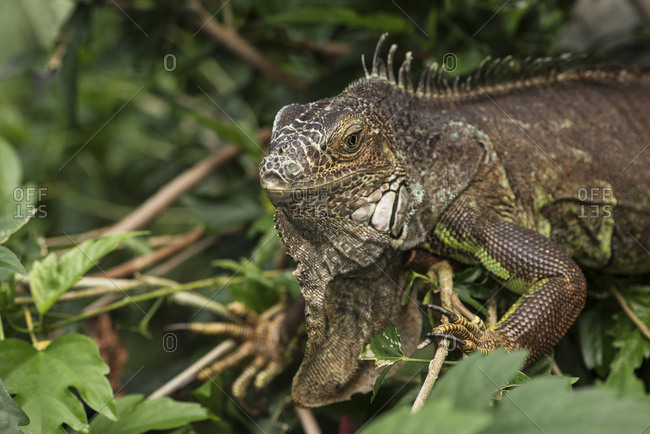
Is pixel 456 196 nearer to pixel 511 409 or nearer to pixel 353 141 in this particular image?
pixel 353 141

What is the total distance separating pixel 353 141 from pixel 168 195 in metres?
2.17

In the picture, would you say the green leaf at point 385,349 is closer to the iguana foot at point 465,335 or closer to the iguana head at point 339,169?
the iguana foot at point 465,335

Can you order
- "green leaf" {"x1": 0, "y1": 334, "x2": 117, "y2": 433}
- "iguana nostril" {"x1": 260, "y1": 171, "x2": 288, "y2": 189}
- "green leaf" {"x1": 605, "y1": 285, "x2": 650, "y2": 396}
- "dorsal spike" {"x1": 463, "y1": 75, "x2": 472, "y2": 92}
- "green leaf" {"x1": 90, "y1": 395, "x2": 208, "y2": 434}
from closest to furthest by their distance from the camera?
"iguana nostril" {"x1": 260, "y1": 171, "x2": 288, "y2": 189} < "green leaf" {"x1": 0, "y1": 334, "x2": 117, "y2": 433} < "green leaf" {"x1": 90, "y1": 395, "x2": 208, "y2": 434} < "green leaf" {"x1": 605, "y1": 285, "x2": 650, "y2": 396} < "dorsal spike" {"x1": 463, "y1": 75, "x2": 472, "y2": 92}

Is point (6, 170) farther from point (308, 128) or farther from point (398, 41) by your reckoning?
point (398, 41)

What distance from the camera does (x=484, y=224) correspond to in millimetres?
2426

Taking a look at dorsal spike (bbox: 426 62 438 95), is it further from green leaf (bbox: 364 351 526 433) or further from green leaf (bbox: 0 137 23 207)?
green leaf (bbox: 0 137 23 207)

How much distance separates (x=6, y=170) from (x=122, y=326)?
116 cm

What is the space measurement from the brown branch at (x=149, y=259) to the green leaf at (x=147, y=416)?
1373 millimetres

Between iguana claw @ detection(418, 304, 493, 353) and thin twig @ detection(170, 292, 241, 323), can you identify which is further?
thin twig @ detection(170, 292, 241, 323)

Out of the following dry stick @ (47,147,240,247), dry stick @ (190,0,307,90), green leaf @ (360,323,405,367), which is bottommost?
green leaf @ (360,323,405,367)

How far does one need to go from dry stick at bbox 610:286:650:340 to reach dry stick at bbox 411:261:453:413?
0.92 m

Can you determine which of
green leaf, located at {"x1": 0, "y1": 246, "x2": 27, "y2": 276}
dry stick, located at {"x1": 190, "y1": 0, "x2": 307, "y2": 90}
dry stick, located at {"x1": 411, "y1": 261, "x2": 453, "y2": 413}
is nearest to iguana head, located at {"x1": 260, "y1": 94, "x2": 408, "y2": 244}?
dry stick, located at {"x1": 411, "y1": 261, "x2": 453, "y2": 413}

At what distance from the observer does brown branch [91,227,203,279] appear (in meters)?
3.70

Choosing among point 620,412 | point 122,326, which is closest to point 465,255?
point 620,412
